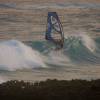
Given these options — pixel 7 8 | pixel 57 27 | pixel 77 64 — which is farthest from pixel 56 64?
pixel 7 8

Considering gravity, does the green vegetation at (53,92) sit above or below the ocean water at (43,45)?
above

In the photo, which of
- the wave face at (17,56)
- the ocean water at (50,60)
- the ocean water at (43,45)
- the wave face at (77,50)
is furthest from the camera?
the wave face at (77,50)

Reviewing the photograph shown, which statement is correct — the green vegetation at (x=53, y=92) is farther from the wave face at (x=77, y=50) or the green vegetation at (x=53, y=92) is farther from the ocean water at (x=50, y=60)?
the wave face at (x=77, y=50)

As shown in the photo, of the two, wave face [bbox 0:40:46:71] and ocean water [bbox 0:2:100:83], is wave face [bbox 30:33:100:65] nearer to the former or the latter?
ocean water [bbox 0:2:100:83]

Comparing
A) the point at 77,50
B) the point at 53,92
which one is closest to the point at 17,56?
the point at 77,50

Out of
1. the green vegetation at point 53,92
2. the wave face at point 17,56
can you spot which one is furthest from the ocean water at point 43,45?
the green vegetation at point 53,92

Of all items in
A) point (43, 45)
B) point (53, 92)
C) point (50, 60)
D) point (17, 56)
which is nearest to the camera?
point (53, 92)

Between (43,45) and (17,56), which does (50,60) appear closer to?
(17,56)
